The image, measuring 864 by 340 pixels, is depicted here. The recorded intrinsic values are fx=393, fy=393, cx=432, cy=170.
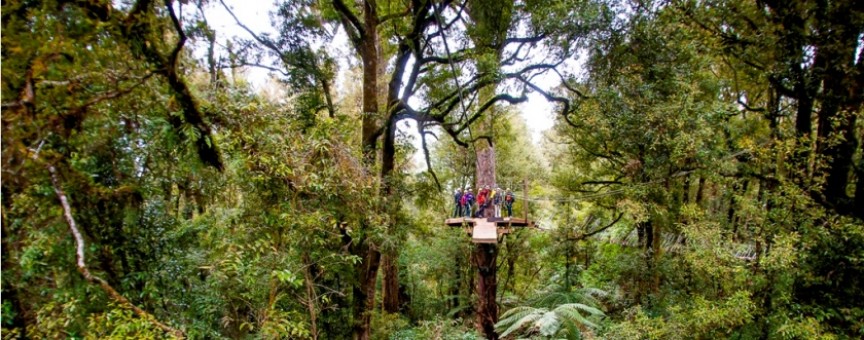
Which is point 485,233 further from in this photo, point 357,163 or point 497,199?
point 357,163

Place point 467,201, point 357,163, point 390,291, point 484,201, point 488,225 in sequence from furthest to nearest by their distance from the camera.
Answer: point 390,291 → point 467,201 → point 484,201 → point 488,225 → point 357,163

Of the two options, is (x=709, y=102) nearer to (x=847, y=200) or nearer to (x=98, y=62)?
(x=847, y=200)

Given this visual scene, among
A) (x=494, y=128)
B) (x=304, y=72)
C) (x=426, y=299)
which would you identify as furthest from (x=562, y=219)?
(x=304, y=72)

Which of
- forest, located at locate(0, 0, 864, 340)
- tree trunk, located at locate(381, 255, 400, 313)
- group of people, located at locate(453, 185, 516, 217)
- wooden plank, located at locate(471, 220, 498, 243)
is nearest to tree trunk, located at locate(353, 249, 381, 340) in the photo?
forest, located at locate(0, 0, 864, 340)

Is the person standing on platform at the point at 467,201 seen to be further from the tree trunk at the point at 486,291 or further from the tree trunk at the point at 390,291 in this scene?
the tree trunk at the point at 390,291

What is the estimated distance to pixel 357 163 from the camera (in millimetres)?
4105

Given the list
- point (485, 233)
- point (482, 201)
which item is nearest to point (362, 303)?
point (485, 233)

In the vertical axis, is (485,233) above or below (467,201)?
below

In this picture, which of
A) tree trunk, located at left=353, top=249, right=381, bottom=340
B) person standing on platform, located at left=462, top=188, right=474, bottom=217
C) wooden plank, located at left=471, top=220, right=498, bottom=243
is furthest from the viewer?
person standing on platform, located at left=462, top=188, right=474, bottom=217

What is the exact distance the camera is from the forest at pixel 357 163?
2254mm

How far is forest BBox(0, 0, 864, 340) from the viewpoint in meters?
2.25

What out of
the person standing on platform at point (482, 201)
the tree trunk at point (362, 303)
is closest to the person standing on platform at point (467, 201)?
the person standing on platform at point (482, 201)

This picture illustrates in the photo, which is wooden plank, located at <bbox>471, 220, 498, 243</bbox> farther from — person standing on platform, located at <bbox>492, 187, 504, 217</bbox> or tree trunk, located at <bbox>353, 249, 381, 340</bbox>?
tree trunk, located at <bbox>353, 249, 381, 340</bbox>

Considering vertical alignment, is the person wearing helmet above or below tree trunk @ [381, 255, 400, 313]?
above
